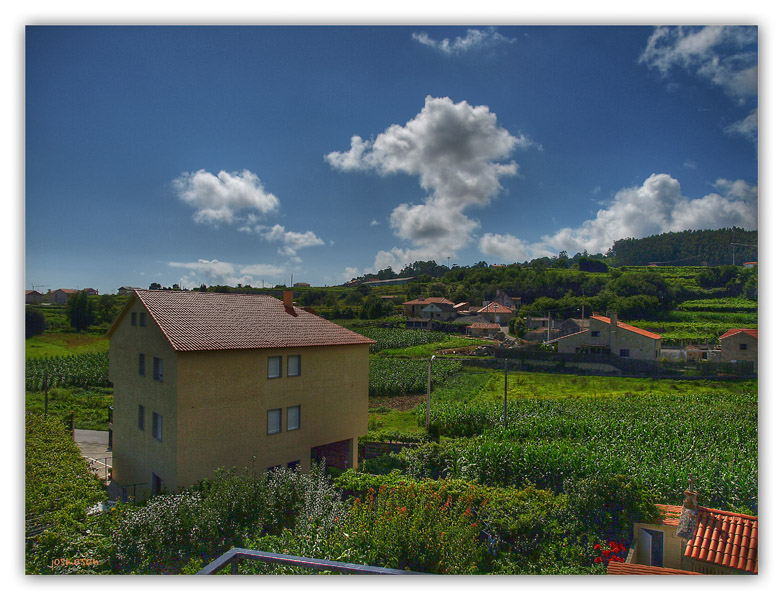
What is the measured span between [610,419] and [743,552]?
8.79 meters

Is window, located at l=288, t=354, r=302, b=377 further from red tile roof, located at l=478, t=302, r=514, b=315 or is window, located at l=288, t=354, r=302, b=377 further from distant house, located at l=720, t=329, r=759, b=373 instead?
red tile roof, located at l=478, t=302, r=514, b=315

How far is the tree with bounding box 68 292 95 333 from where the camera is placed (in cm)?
572

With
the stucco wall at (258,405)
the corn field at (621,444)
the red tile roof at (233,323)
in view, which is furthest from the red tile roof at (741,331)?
the stucco wall at (258,405)

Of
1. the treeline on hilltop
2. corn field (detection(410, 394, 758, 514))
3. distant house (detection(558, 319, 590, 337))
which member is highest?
the treeline on hilltop

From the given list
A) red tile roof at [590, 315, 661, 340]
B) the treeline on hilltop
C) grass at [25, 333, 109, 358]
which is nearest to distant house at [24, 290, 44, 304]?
grass at [25, 333, 109, 358]

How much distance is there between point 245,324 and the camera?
26.2 feet

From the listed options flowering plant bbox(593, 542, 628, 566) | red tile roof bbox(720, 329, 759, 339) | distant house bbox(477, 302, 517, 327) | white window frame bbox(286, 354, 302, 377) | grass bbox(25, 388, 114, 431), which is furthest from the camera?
distant house bbox(477, 302, 517, 327)

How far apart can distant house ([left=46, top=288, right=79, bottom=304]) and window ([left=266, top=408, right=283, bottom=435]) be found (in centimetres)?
357

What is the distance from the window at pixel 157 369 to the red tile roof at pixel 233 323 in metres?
0.73

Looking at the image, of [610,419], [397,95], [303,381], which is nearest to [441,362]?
[610,419]

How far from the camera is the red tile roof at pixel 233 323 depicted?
7.08 meters

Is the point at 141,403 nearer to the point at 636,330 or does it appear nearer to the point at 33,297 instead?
the point at 33,297

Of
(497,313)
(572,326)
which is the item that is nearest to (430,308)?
(497,313)
